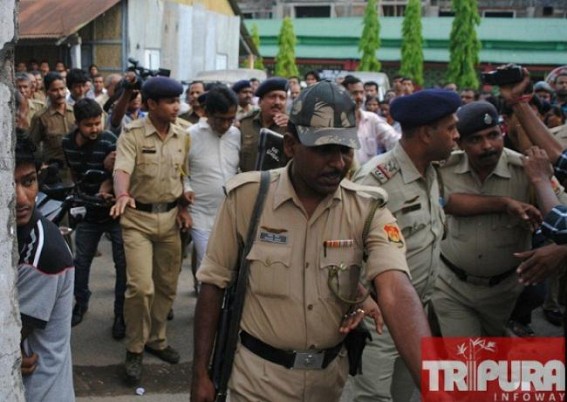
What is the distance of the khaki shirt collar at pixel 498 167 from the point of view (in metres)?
4.08

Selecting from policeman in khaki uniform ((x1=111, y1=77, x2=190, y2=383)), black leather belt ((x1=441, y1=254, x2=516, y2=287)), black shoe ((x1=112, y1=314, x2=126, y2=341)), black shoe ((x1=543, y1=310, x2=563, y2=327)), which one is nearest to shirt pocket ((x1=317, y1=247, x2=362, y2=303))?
black leather belt ((x1=441, y1=254, x2=516, y2=287))

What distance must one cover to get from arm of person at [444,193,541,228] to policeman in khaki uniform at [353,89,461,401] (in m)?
0.48

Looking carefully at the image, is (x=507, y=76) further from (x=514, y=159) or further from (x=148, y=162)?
(x=148, y=162)

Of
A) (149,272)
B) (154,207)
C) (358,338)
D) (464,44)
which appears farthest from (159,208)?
(464,44)

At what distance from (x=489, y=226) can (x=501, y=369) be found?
0.78 metres

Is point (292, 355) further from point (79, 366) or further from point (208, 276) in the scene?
point (79, 366)

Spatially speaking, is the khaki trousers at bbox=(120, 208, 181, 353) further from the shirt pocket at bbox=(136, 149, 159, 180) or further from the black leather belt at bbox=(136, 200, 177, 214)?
the shirt pocket at bbox=(136, 149, 159, 180)

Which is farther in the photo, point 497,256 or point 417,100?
point 497,256

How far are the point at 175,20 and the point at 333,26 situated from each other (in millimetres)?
14050

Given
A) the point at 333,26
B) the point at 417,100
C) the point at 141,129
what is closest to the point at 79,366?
the point at 141,129

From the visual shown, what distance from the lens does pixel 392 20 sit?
32750mm

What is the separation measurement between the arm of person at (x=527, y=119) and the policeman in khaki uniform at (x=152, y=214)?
2.14 meters

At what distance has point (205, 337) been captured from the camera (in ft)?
8.41

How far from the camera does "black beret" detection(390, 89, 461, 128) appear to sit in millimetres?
3418
